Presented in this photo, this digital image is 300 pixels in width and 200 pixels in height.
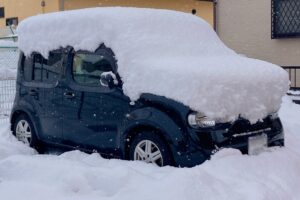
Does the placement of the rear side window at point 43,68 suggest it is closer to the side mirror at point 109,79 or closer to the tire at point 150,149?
the side mirror at point 109,79

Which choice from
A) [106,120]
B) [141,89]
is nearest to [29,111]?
[106,120]

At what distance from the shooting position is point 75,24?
21.2 feet

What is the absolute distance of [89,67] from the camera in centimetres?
621

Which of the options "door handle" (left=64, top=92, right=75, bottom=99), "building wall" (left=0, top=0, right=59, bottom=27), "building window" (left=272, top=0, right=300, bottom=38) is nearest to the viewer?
"door handle" (left=64, top=92, right=75, bottom=99)

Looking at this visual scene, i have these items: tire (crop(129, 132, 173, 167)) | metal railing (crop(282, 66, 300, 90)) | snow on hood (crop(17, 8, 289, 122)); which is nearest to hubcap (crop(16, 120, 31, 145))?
snow on hood (crop(17, 8, 289, 122))

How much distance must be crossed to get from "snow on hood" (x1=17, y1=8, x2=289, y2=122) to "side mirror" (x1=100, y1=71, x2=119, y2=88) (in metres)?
0.10

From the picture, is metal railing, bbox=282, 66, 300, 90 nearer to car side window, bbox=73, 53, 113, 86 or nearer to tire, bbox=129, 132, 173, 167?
car side window, bbox=73, 53, 113, 86

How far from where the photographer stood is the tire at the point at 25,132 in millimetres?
7066

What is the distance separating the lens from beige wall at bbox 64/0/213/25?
22422 millimetres

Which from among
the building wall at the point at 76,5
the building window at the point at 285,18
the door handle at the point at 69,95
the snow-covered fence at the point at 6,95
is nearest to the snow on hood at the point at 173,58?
the door handle at the point at 69,95

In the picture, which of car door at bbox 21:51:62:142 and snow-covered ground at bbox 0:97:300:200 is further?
car door at bbox 21:51:62:142

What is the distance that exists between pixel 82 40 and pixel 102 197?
245cm

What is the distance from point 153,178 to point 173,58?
1.63 meters

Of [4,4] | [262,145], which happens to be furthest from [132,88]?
[4,4]
